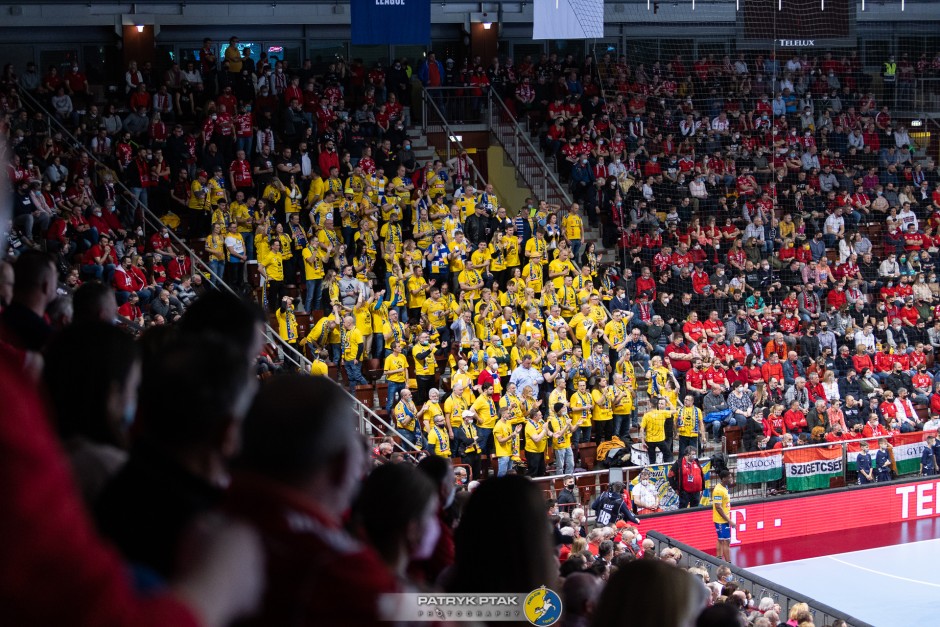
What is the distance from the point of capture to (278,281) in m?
17.1

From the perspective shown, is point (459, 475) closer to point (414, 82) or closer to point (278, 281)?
point (278, 281)

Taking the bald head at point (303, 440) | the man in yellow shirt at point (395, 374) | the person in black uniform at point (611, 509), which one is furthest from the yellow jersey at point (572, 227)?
the bald head at point (303, 440)

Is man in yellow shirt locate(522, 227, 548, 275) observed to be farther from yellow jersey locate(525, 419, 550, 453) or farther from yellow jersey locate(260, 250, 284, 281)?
yellow jersey locate(260, 250, 284, 281)

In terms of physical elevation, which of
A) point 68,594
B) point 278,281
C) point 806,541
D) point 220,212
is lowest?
point 806,541

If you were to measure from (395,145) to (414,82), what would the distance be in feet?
10.4

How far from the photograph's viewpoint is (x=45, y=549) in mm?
1048

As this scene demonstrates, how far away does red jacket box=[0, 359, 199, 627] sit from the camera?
1.04 meters

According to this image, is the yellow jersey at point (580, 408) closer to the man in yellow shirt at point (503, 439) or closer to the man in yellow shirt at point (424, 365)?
the man in yellow shirt at point (503, 439)

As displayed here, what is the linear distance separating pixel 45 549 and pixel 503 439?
47.7 ft

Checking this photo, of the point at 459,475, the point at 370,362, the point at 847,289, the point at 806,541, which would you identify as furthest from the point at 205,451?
the point at 847,289

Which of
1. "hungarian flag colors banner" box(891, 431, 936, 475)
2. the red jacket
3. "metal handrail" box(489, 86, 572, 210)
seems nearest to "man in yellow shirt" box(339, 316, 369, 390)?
"metal handrail" box(489, 86, 572, 210)

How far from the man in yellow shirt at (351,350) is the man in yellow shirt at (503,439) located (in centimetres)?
214

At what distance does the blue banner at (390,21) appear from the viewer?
17547mm

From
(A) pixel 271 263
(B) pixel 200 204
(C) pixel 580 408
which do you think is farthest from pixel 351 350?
(B) pixel 200 204
